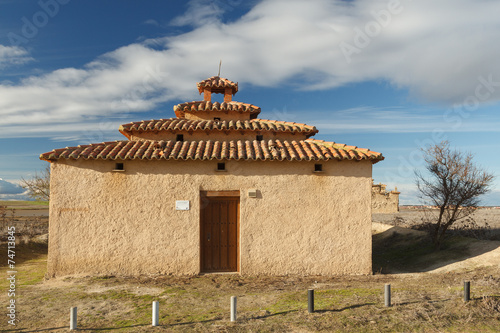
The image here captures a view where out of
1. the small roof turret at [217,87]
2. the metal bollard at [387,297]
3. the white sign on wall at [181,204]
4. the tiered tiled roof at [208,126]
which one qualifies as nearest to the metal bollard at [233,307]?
the metal bollard at [387,297]

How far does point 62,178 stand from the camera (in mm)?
9930

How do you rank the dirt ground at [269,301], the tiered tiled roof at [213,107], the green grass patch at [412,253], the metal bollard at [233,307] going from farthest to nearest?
1. the tiered tiled roof at [213,107]
2. the green grass patch at [412,253]
3. the metal bollard at [233,307]
4. the dirt ground at [269,301]

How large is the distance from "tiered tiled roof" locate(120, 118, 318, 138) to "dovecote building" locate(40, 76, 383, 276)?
4.50ft

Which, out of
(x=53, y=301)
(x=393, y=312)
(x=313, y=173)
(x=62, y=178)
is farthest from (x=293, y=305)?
(x=62, y=178)

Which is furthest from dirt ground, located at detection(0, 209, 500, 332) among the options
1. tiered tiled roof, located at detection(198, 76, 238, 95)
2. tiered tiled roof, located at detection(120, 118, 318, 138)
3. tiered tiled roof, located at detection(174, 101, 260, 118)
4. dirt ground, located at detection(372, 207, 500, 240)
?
tiered tiled roof, located at detection(198, 76, 238, 95)

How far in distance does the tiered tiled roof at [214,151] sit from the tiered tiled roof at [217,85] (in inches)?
164

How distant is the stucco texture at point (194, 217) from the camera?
984 centimetres

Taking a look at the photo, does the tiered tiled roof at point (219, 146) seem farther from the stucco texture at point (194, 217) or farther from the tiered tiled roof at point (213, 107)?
the stucco texture at point (194, 217)

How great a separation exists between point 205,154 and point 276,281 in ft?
13.6

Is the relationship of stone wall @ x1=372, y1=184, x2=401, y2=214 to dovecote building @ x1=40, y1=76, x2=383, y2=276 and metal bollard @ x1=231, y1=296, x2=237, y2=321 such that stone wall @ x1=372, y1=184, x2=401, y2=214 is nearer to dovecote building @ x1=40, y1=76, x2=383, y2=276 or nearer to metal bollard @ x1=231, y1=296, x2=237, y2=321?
dovecote building @ x1=40, y1=76, x2=383, y2=276

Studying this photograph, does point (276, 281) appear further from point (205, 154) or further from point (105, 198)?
point (105, 198)

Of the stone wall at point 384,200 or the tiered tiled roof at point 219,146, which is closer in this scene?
the tiered tiled roof at point 219,146

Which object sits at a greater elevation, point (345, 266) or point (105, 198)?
point (105, 198)

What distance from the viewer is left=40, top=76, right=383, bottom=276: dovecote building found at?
32.3 ft
